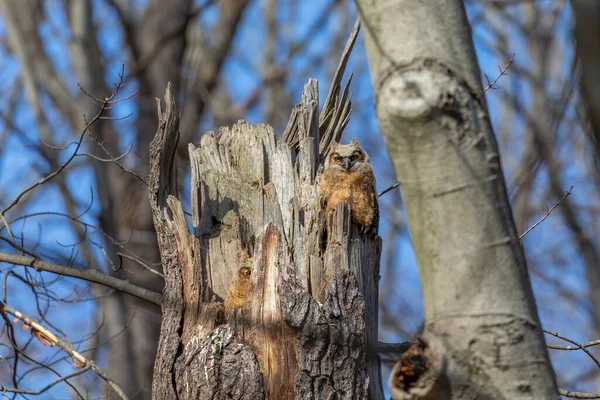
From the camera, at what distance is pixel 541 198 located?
313 inches

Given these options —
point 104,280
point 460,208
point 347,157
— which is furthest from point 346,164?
point 460,208

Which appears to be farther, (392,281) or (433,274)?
(392,281)

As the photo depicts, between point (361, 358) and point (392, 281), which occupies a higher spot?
point (392, 281)

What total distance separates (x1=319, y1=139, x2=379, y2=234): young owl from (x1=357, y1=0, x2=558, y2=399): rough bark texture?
1296mm

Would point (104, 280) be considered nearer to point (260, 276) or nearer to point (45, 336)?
point (45, 336)

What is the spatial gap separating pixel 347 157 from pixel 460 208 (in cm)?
168

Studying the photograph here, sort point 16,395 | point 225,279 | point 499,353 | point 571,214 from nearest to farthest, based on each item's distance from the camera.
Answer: point 499,353 < point 225,279 < point 16,395 < point 571,214

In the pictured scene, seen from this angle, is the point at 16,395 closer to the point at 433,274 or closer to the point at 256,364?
the point at 256,364

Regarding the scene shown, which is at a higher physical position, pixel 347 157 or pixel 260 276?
pixel 347 157

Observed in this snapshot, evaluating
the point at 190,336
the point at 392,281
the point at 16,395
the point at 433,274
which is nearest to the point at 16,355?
the point at 16,395

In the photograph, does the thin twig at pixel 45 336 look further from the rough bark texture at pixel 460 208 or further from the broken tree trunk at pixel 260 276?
the rough bark texture at pixel 460 208

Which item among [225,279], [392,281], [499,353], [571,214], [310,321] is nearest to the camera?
[499,353]

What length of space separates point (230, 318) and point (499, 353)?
Result: 1.37m

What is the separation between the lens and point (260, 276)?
8.43ft
